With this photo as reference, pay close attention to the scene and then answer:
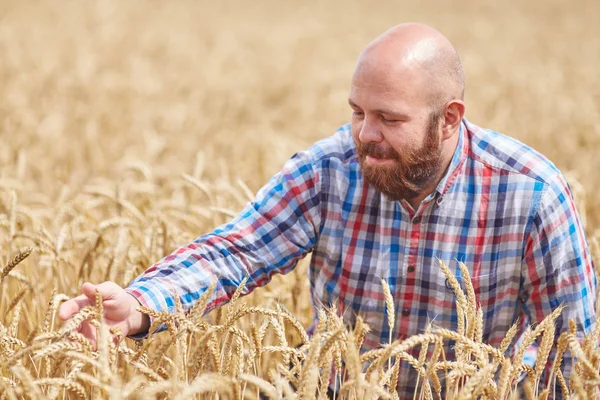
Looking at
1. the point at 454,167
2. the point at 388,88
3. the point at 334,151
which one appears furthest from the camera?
the point at 334,151

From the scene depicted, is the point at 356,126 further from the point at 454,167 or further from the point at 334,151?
the point at 454,167

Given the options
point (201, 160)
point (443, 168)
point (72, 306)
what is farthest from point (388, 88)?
point (201, 160)

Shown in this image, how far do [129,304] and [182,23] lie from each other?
11.0m

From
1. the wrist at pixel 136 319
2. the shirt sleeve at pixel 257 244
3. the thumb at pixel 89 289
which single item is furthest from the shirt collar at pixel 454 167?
Answer: the thumb at pixel 89 289

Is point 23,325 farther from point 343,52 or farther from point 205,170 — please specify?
point 343,52

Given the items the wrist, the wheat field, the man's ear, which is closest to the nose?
the man's ear

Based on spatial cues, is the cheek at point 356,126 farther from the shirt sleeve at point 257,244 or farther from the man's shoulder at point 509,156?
the man's shoulder at point 509,156

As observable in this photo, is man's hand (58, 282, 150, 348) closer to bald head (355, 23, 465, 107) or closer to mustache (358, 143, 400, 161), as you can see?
mustache (358, 143, 400, 161)

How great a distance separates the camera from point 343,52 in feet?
35.2

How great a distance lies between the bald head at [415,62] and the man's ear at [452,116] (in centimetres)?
3

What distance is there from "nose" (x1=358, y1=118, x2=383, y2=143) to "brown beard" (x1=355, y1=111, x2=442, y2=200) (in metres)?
0.02

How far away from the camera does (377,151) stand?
7.65 ft

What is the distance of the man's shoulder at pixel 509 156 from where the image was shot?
2.46 meters

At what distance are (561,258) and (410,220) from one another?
49 centimetres
